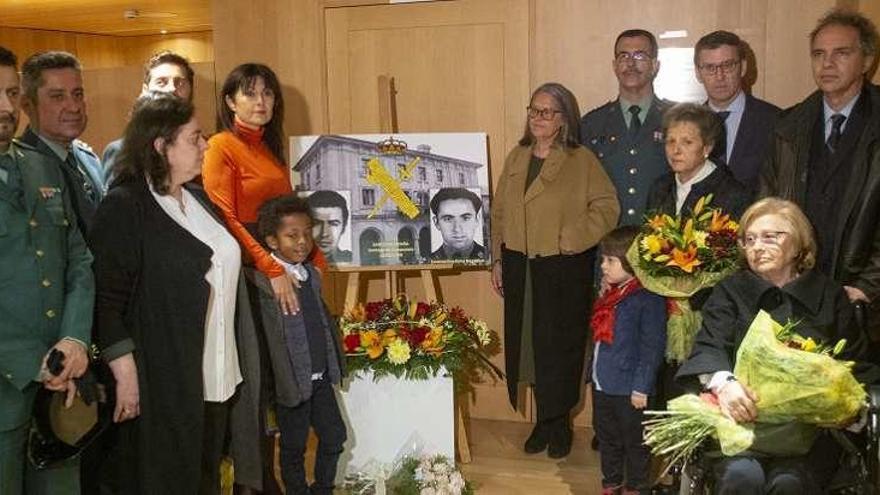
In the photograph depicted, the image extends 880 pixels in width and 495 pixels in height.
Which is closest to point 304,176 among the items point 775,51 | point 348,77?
point 348,77

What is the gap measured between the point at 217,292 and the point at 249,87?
2.89ft

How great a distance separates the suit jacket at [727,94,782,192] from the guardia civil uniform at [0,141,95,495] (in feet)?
7.57

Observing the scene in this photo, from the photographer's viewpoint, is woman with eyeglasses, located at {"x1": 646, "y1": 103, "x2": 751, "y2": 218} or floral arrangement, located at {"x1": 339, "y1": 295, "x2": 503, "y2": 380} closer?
woman with eyeglasses, located at {"x1": 646, "y1": 103, "x2": 751, "y2": 218}

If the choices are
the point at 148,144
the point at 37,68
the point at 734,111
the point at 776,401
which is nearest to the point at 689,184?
the point at 734,111

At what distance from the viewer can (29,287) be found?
2.08 metres

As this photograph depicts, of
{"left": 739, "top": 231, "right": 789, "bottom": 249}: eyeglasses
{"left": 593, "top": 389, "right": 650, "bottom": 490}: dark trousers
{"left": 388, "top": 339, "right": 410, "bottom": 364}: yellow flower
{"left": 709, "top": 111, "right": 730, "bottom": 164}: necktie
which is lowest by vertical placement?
{"left": 593, "top": 389, "right": 650, "bottom": 490}: dark trousers

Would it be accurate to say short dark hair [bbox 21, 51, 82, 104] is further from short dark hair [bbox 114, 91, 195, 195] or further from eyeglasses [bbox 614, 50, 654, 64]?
eyeglasses [bbox 614, 50, 654, 64]

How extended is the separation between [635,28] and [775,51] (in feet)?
1.98

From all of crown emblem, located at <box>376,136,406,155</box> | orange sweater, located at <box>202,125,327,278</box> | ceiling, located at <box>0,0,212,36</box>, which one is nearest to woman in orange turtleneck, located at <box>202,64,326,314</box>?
orange sweater, located at <box>202,125,327,278</box>

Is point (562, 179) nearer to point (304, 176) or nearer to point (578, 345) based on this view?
point (578, 345)

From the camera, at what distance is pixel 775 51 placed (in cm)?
358

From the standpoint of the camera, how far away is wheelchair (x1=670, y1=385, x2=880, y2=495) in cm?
204

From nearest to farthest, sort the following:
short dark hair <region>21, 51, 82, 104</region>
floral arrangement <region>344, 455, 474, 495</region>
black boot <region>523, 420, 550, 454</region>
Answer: short dark hair <region>21, 51, 82, 104</region> → floral arrangement <region>344, 455, 474, 495</region> → black boot <region>523, 420, 550, 454</region>

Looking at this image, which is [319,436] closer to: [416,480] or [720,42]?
[416,480]
